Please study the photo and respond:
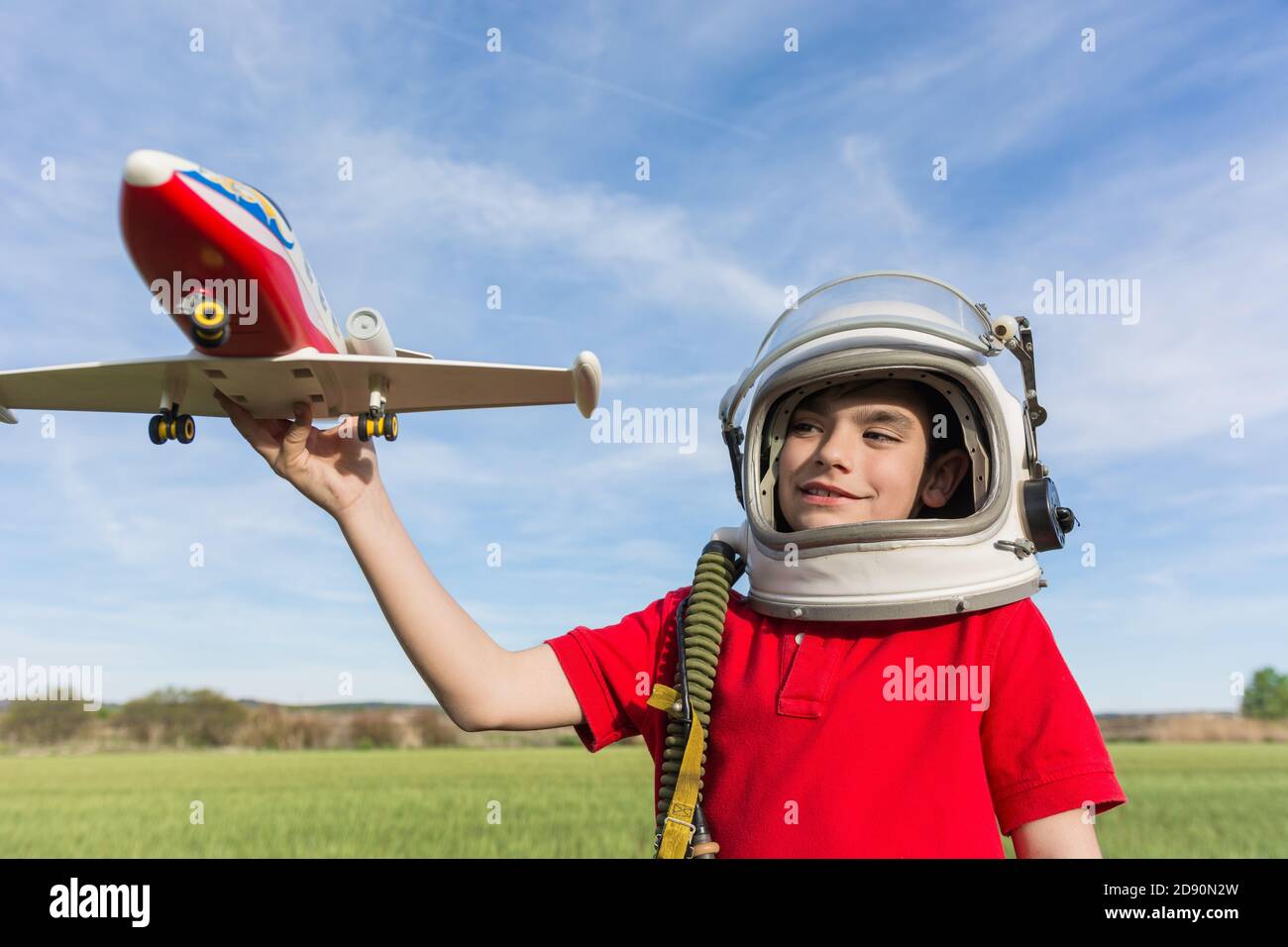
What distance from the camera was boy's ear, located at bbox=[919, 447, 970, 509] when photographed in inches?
141

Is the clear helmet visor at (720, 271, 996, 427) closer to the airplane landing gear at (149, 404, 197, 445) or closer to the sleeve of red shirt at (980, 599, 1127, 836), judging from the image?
the sleeve of red shirt at (980, 599, 1127, 836)

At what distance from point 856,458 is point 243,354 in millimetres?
2077

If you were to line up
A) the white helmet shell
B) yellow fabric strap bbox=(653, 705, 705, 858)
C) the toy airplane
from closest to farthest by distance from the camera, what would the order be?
yellow fabric strap bbox=(653, 705, 705, 858)
the toy airplane
the white helmet shell

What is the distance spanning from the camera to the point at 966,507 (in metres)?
3.71

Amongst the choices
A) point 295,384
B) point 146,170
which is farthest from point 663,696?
point 146,170

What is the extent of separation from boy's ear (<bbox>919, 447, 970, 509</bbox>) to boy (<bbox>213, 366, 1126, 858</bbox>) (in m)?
0.02

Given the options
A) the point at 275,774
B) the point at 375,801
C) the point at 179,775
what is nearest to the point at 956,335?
the point at 375,801

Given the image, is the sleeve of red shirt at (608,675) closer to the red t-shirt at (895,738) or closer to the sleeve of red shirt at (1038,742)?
the red t-shirt at (895,738)

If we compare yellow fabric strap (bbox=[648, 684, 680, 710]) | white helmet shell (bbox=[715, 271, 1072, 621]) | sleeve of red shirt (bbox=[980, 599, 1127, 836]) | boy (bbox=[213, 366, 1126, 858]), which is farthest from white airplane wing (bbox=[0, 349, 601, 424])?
sleeve of red shirt (bbox=[980, 599, 1127, 836])
